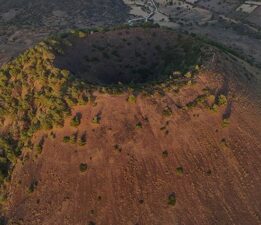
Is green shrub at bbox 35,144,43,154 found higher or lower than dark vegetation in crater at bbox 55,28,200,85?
lower

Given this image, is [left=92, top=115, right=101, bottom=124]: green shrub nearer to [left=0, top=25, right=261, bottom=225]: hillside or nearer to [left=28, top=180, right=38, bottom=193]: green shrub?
[left=0, top=25, right=261, bottom=225]: hillside

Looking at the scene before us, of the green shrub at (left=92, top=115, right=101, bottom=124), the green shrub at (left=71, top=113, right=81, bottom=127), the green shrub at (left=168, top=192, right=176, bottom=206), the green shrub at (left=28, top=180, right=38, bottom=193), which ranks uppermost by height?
the green shrub at (left=92, top=115, right=101, bottom=124)

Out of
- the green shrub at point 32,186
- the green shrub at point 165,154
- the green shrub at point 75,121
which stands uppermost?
the green shrub at point 75,121

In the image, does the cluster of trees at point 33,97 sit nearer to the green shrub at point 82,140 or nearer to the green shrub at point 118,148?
the green shrub at point 82,140

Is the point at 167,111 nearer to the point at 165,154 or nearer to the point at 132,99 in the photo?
the point at 132,99

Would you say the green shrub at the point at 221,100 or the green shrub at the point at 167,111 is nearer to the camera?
the green shrub at the point at 167,111

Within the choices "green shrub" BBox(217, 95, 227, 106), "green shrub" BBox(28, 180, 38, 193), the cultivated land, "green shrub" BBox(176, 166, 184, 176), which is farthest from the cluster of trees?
the cultivated land

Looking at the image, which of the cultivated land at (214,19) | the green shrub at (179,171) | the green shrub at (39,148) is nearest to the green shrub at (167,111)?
the green shrub at (179,171)
